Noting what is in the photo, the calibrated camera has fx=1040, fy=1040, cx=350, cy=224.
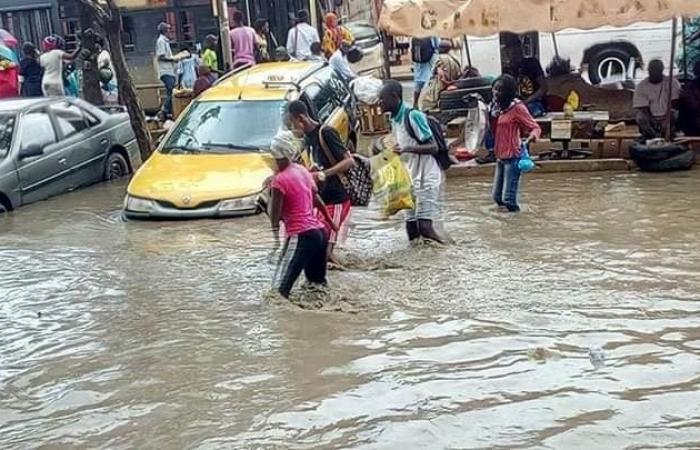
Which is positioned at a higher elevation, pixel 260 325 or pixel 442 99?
pixel 442 99

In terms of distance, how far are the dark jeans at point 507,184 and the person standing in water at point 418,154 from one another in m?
1.58

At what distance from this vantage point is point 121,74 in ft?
50.6

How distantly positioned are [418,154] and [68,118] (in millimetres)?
Answer: 6941

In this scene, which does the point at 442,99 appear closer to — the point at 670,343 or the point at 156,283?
the point at 156,283

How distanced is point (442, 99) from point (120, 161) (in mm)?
4968

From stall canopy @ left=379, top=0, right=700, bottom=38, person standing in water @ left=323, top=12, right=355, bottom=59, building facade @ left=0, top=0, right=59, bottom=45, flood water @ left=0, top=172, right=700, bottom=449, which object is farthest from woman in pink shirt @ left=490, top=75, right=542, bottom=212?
building facade @ left=0, top=0, right=59, bottom=45

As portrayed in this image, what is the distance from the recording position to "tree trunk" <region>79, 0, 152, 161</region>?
15203mm

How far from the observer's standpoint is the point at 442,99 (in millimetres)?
15914

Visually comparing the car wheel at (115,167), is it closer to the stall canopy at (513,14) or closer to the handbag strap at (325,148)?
the stall canopy at (513,14)

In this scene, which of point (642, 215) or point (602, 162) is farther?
point (602, 162)

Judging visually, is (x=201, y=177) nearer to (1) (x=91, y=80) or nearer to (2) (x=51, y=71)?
(1) (x=91, y=80)

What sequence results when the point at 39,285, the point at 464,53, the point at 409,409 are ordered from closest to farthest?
the point at 409,409 → the point at 39,285 → the point at 464,53

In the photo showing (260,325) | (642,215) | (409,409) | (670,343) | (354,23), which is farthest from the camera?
(354,23)

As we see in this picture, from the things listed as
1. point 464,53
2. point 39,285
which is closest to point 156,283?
point 39,285
